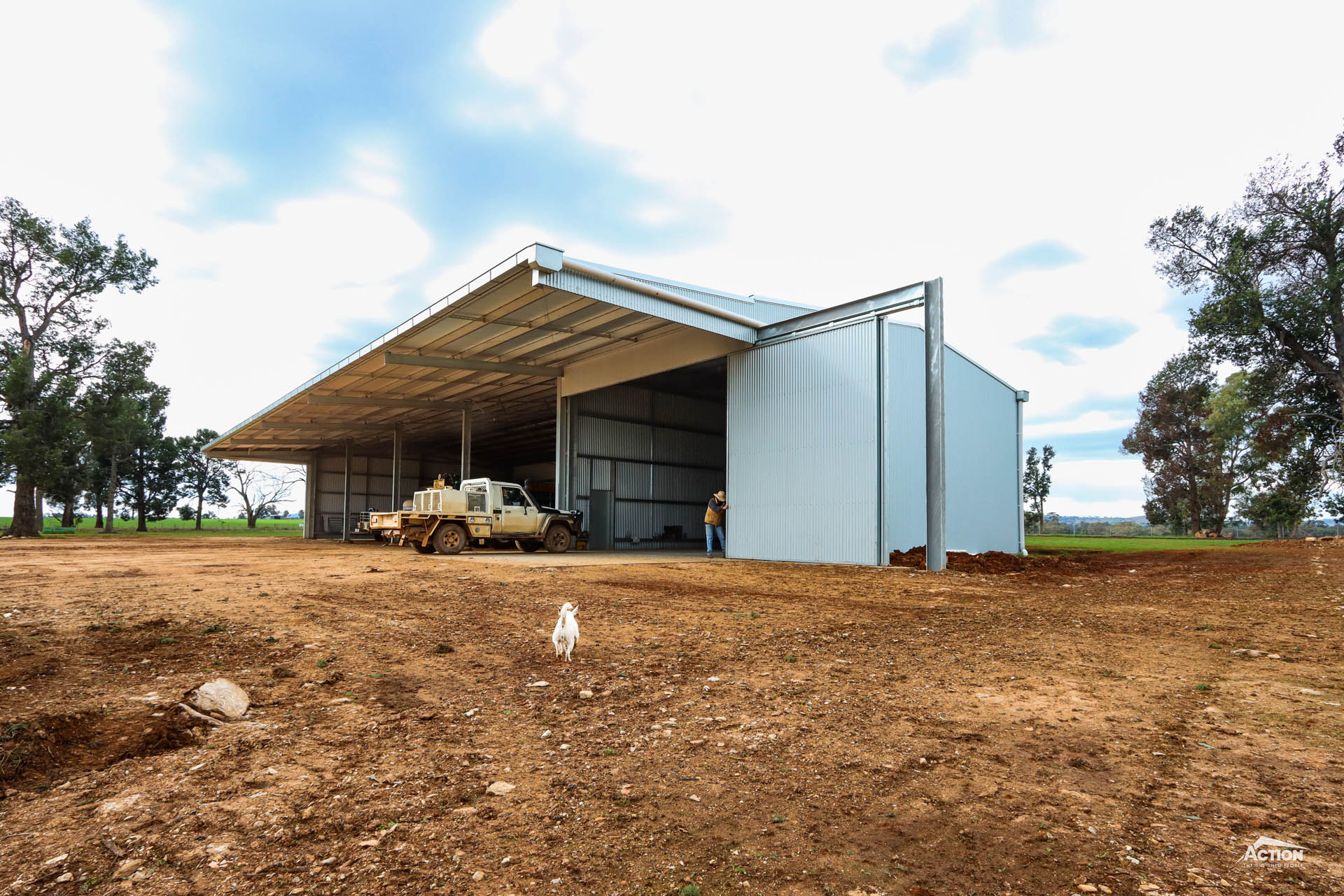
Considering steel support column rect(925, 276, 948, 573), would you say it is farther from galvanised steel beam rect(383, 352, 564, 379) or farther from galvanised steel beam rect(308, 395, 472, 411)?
galvanised steel beam rect(308, 395, 472, 411)

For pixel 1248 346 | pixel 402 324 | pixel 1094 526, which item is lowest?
pixel 1094 526

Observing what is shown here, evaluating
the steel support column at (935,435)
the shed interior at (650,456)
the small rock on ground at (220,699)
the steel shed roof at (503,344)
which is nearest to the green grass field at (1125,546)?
the steel support column at (935,435)

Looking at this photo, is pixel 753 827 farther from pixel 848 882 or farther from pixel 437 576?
pixel 437 576

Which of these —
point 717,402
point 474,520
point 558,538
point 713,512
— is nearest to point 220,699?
point 474,520

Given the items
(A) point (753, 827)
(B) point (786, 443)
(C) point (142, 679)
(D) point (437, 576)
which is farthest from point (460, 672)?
(B) point (786, 443)

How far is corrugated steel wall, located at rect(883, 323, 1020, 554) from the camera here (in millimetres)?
15664

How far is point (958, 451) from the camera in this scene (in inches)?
732

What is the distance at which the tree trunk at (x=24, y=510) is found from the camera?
108 feet

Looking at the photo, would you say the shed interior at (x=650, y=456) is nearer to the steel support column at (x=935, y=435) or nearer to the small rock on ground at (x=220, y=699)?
the steel support column at (x=935, y=435)

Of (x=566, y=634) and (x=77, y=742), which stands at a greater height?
(x=566, y=634)

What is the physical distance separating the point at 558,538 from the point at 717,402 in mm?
9774

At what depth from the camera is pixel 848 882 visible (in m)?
2.58

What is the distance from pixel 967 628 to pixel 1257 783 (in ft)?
14.1

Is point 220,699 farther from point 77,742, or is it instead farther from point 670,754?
point 670,754
